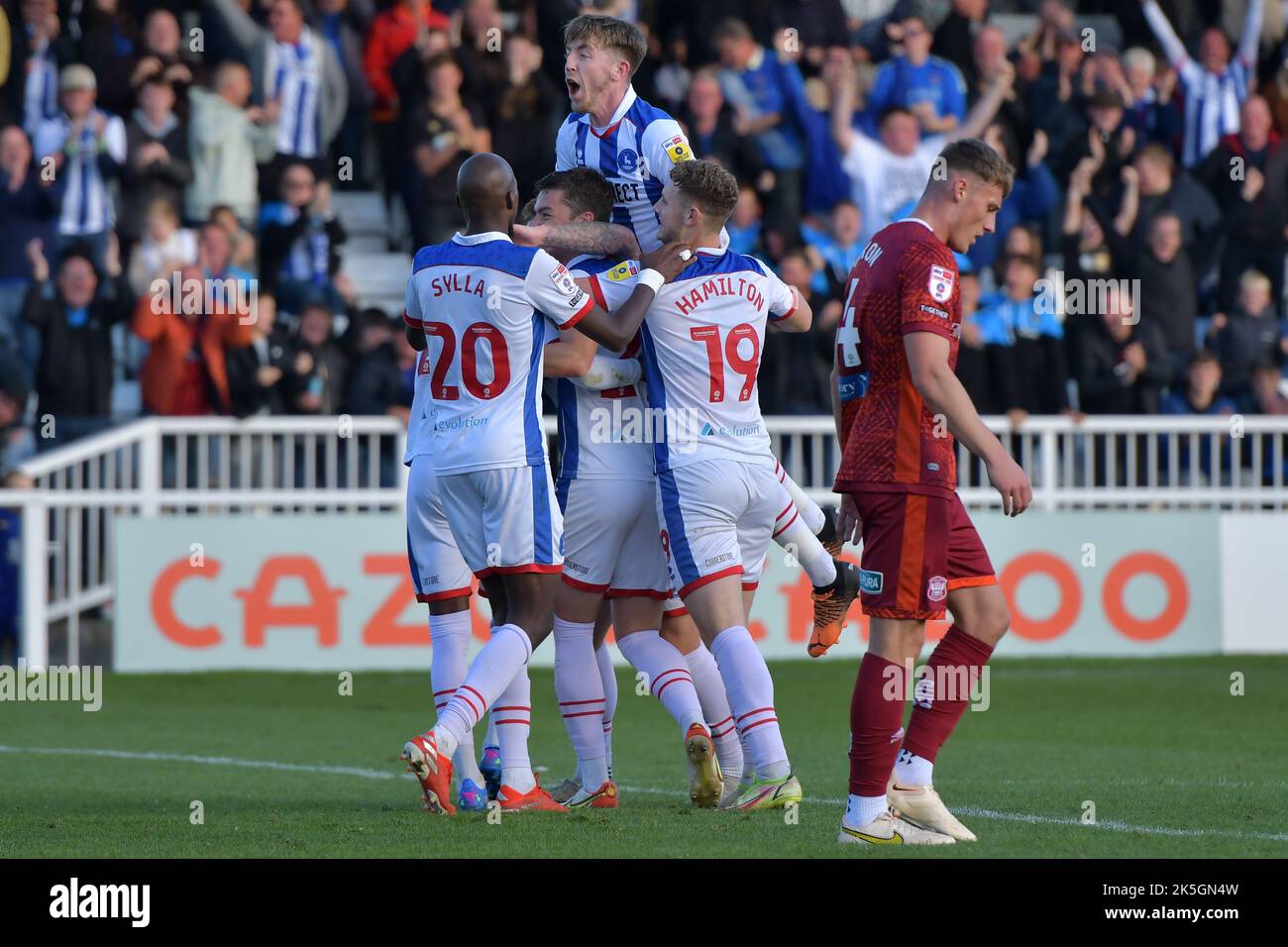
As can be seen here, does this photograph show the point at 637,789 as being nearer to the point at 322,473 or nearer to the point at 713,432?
the point at 713,432

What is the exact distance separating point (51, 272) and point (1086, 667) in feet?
25.3

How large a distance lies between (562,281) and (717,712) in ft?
5.72

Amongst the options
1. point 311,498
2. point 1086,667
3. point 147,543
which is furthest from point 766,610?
point 147,543

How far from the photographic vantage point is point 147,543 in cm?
1394

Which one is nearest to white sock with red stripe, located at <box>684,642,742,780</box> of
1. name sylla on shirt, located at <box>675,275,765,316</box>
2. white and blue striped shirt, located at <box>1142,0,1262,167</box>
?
name sylla on shirt, located at <box>675,275,765,316</box>

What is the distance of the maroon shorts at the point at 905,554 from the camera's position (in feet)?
20.0

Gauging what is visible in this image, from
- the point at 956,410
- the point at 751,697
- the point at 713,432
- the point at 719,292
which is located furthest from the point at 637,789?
the point at 956,410

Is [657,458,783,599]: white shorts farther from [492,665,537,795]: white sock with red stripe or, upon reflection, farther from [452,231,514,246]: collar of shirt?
[452,231,514,246]: collar of shirt

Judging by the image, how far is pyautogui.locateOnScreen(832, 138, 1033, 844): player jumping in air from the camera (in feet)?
19.9

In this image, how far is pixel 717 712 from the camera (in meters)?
7.86

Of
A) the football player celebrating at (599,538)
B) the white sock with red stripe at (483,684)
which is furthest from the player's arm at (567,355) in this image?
the white sock with red stripe at (483,684)

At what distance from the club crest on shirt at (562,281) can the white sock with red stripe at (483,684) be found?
1.13m
